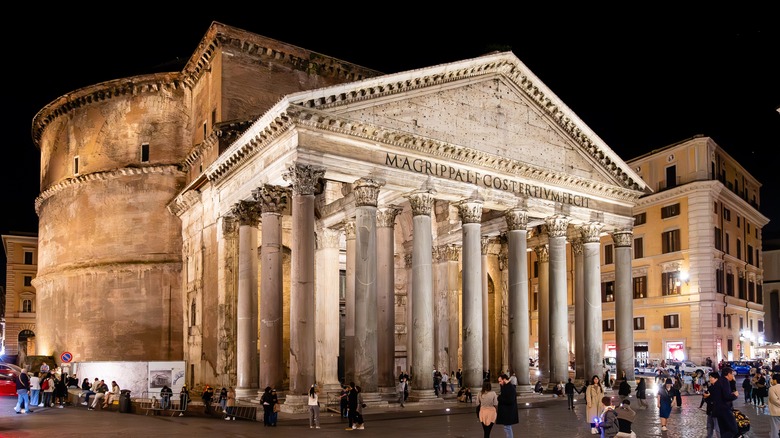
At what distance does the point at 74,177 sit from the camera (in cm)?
3142

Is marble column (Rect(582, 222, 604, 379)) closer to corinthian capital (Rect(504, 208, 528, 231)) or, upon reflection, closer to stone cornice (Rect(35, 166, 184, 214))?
corinthian capital (Rect(504, 208, 528, 231))

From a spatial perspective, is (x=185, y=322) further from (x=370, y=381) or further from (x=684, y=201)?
(x=684, y=201)

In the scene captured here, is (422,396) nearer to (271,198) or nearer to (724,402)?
(271,198)

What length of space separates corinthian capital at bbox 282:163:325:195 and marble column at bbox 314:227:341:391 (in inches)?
253

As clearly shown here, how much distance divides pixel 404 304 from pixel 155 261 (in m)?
9.88

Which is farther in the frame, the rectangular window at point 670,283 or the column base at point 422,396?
the rectangular window at point 670,283

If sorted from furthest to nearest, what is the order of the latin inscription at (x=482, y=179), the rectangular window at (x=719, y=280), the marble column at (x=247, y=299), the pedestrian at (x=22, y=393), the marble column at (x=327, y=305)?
1. the rectangular window at (x=719, y=280)
2. the marble column at (x=327, y=305)
3. the marble column at (x=247, y=299)
4. the latin inscription at (x=482, y=179)
5. the pedestrian at (x=22, y=393)

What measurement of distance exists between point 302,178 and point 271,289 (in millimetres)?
3324

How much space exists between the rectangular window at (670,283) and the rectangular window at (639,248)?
83.3 inches

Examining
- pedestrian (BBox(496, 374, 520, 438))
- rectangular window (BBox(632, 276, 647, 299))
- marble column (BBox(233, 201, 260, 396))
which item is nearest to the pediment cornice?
marble column (BBox(233, 201, 260, 396))

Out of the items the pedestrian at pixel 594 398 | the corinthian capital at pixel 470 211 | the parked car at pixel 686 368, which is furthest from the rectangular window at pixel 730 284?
the pedestrian at pixel 594 398

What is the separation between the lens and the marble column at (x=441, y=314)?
89.5 feet

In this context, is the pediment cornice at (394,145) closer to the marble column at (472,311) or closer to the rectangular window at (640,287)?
the marble column at (472,311)

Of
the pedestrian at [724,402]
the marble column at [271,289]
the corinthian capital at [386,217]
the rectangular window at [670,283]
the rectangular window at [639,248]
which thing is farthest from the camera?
the rectangular window at [639,248]
